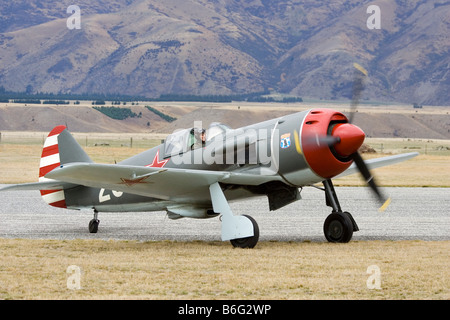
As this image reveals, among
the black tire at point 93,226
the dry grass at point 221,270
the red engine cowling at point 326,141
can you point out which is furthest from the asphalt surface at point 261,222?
the red engine cowling at point 326,141

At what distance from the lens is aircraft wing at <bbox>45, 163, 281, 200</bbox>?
13.6 metres

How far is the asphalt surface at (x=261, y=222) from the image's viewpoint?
667 inches

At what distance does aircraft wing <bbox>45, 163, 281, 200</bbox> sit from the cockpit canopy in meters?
1.01

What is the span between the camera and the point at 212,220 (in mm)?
20906

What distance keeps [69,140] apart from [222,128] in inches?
161

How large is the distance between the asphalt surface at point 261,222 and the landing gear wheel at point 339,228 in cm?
66

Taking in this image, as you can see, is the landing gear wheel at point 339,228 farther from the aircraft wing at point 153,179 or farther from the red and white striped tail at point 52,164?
the red and white striped tail at point 52,164
